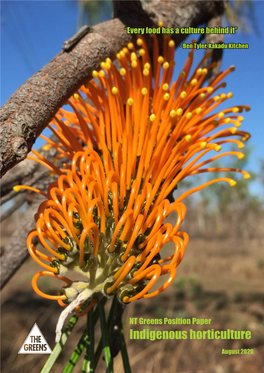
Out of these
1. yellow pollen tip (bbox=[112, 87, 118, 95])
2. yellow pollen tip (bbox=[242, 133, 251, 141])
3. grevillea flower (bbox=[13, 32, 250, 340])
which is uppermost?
yellow pollen tip (bbox=[112, 87, 118, 95])

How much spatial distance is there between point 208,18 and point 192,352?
3.12 meters

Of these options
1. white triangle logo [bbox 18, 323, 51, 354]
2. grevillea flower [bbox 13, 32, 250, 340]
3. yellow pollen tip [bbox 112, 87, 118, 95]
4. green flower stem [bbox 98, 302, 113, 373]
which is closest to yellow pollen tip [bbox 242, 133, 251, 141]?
grevillea flower [bbox 13, 32, 250, 340]

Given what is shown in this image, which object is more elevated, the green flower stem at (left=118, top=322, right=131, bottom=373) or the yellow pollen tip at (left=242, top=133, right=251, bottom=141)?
the yellow pollen tip at (left=242, top=133, right=251, bottom=141)

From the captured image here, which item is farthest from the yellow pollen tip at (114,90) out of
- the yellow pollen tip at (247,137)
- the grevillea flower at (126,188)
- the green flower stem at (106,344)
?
the green flower stem at (106,344)

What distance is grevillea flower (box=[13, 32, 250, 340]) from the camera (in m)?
0.47

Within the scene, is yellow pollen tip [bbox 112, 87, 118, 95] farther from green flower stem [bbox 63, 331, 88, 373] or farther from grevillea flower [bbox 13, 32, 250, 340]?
green flower stem [bbox 63, 331, 88, 373]

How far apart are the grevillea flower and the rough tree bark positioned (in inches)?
1.8

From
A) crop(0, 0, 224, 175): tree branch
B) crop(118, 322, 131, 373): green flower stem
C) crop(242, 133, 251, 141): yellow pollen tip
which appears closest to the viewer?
crop(0, 0, 224, 175): tree branch

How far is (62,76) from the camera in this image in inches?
22.8

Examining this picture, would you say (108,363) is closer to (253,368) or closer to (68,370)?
(68,370)

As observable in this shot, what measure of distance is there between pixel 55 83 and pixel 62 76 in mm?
25

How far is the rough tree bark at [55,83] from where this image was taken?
473mm

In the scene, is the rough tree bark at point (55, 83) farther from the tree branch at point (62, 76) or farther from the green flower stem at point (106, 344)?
the green flower stem at point (106, 344)

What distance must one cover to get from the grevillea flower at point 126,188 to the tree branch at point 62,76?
0.13ft
